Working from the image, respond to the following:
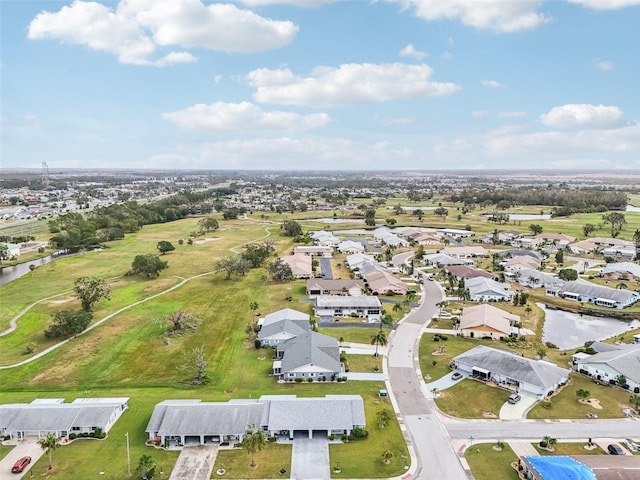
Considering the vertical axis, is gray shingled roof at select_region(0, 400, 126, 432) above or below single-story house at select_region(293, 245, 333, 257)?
below

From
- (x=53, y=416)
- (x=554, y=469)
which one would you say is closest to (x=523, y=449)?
(x=554, y=469)

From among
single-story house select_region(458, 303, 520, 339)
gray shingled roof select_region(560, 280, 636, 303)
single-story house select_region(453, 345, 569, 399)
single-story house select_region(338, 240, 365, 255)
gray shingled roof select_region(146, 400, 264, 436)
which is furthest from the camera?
single-story house select_region(338, 240, 365, 255)

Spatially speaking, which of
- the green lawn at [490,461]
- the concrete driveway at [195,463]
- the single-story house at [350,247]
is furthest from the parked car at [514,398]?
the single-story house at [350,247]

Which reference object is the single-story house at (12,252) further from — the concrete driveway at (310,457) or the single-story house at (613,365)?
the single-story house at (613,365)

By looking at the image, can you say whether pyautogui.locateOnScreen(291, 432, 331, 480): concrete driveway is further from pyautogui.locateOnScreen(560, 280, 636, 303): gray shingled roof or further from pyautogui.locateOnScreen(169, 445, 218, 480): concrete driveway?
pyautogui.locateOnScreen(560, 280, 636, 303): gray shingled roof

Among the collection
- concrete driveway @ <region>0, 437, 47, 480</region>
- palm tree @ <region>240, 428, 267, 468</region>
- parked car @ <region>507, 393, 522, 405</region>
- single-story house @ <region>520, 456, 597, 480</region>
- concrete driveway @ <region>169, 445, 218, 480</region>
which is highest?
palm tree @ <region>240, 428, 267, 468</region>

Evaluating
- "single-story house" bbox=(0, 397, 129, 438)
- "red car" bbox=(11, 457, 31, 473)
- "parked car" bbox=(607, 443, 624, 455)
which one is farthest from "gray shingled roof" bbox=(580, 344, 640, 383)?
"red car" bbox=(11, 457, 31, 473)

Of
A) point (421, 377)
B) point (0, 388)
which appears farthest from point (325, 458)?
point (0, 388)
